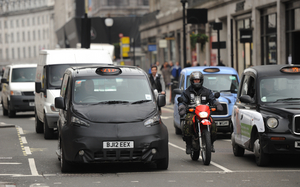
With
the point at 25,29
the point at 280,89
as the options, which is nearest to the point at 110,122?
the point at 280,89

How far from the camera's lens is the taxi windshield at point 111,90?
10250mm

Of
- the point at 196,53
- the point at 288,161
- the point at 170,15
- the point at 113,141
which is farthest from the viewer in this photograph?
the point at 170,15

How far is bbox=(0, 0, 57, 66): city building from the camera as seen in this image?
507 feet

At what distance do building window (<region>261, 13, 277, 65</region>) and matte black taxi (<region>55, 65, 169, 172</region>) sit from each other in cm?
2155

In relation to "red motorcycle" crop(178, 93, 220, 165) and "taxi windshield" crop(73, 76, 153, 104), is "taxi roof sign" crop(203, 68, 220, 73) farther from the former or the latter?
"taxi windshield" crop(73, 76, 153, 104)

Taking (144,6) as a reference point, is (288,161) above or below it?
below

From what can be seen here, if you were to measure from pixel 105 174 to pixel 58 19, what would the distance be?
124625 mm

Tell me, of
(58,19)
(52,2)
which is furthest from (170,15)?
(52,2)

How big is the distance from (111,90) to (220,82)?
710 cm

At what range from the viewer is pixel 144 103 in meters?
10.2

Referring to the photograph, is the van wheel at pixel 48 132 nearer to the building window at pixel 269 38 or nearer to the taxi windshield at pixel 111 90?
the taxi windshield at pixel 111 90

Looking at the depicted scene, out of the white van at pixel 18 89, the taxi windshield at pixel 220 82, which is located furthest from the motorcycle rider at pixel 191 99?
the white van at pixel 18 89

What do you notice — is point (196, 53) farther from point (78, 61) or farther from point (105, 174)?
point (105, 174)

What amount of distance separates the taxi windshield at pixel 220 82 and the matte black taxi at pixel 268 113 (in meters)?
4.78
